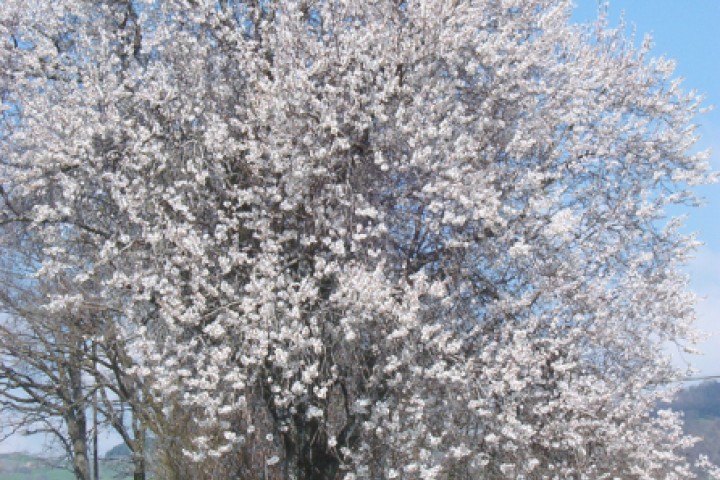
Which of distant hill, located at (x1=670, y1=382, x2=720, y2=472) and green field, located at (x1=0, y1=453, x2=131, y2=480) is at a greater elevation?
green field, located at (x1=0, y1=453, x2=131, y2=480)

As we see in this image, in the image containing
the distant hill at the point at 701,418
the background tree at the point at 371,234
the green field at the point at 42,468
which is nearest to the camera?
the background tree at the point at 371,234

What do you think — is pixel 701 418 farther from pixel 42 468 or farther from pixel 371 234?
pixel 42 468

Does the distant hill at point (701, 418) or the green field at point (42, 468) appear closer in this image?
the distant hill at point (701, 418)

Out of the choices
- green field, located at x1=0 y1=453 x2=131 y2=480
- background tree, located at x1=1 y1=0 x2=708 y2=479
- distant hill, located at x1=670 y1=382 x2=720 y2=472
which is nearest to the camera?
background tree, located at x1=1 y1=0 x2=708 y2=479

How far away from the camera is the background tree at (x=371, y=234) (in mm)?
7137

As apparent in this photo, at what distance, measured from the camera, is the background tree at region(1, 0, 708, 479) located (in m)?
7.14

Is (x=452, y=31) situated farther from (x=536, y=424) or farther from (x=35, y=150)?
(x=35, y=150)

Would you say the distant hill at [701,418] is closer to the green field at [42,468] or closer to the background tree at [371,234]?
the background tree at [371,234]

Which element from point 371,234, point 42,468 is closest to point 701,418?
point 371,234

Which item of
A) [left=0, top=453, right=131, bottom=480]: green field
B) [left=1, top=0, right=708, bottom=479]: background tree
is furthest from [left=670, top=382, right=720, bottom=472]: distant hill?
[left=0, top=453, right=131, bottom=480]: green field

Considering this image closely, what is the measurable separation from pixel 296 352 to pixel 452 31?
3555 millimetres

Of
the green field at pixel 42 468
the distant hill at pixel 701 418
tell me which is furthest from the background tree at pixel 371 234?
the green field at pixel 42 468

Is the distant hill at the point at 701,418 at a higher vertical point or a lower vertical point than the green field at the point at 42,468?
lower

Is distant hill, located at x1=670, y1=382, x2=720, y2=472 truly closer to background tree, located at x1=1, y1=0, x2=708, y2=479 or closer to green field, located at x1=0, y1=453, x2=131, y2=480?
background tree, located at x1=1, y1=0, x2=708, y2=479
